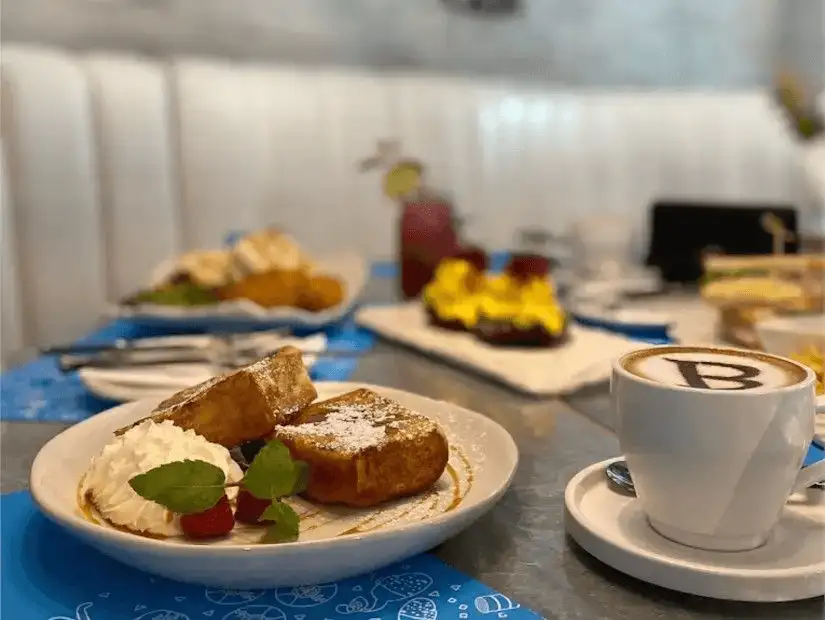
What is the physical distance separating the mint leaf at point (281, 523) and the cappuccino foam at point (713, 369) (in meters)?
0.25

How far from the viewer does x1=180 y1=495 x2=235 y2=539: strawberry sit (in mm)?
577

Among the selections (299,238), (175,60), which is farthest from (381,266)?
(175,60)

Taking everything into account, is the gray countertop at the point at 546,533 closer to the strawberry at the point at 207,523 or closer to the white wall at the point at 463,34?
the strawberry at the point at 207,523

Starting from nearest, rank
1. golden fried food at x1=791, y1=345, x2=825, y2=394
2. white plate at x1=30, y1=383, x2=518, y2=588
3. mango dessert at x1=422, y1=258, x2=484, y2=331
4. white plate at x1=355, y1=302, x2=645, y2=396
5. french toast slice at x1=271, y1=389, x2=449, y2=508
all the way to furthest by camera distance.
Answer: white plate at x1=30, y1=383, x2=518, y2=588
french toast slice at x1=271, y1=389, x2=449, y2=508
golden fried food at x1=791, y1=345, x2=825, y2=394
white plate at x1=355, y1=302, x2=645, y2=396
mango dessert at x1=422, y1=258, x2=484, y2=331

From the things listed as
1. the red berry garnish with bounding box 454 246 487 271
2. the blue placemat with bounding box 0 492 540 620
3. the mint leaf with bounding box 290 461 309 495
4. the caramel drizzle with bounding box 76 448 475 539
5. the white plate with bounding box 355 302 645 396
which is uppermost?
the red berry garnish with bounding box 454 246 487 271

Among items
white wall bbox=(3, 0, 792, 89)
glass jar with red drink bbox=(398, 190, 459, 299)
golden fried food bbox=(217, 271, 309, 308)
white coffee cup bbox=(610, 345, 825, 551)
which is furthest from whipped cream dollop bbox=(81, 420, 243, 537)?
white wall bbox=(3, 0, 792, 89)

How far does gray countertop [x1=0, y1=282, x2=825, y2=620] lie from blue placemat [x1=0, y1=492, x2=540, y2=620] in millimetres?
27

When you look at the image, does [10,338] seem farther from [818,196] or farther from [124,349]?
[818,196]

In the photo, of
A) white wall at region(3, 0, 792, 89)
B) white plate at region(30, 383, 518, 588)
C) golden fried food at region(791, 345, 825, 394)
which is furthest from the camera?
white wall at region(3, 0, 792, 89)

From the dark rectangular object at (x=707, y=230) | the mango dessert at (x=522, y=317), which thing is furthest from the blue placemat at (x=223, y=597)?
the dark rectangular object at (x=707, y=230)

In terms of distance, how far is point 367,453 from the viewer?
638mm

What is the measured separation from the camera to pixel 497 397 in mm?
1073

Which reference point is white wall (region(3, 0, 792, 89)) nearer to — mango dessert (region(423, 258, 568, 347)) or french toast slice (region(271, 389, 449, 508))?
mango dessert (region(423, 258, 568, 347))

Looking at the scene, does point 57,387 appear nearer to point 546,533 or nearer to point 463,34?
point 546,533
